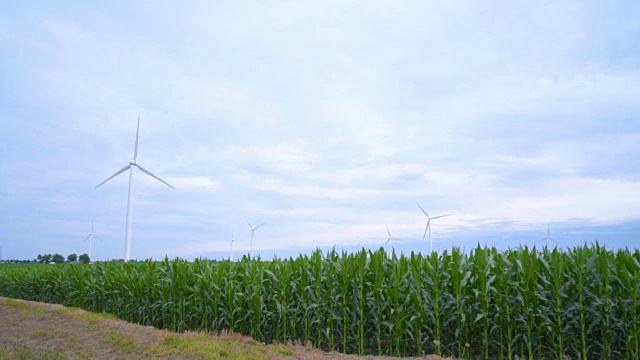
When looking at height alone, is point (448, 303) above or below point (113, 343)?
above

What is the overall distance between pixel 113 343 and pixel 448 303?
791cm

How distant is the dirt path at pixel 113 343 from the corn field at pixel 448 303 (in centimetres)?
68

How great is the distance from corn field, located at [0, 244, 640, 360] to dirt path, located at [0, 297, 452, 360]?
2.22 feet

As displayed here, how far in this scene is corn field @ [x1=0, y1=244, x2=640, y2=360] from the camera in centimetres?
792

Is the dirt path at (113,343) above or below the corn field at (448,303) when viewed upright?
below

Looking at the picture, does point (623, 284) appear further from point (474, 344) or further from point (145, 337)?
point (145, 337)

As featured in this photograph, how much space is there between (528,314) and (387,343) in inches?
110

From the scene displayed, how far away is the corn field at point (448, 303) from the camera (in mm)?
7922

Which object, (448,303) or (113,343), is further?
(113,343)

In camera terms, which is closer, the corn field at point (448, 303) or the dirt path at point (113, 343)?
the corn field at point (448, 303)

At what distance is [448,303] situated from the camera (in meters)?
8.38

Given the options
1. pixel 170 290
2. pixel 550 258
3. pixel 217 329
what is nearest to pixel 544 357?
pixel 550 258

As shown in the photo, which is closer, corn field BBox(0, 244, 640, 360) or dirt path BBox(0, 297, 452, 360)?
corn field BBox(0, 244, 640, 360)

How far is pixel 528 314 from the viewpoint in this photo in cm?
805
